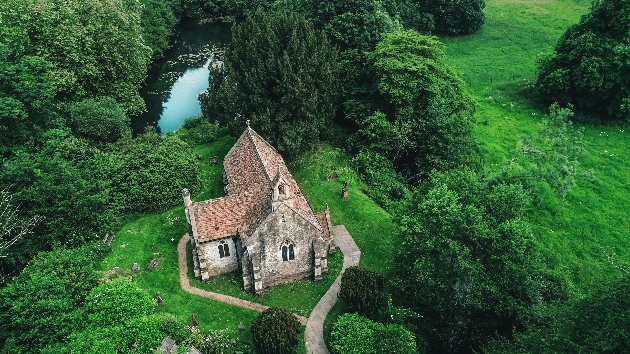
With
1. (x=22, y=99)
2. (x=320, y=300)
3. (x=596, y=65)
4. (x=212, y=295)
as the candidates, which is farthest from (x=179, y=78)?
(x=596, y=65)

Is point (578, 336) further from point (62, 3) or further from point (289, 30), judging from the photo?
point (62, 3)

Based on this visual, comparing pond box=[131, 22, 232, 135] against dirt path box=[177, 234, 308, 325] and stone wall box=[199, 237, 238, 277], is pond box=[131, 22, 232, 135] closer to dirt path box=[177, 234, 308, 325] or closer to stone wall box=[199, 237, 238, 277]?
dirt path box=[177, 234, 308, 325]

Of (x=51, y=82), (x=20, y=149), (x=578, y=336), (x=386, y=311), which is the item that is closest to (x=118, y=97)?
(x=51, y=82)

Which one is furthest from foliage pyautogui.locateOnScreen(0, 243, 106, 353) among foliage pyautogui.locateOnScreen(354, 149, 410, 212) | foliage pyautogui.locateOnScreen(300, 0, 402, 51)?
foliage pyautogui.locateOnScreen(300, 0, 402, 51)

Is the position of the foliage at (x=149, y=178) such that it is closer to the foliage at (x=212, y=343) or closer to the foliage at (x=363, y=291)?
the foliage at (x=212, y=343)

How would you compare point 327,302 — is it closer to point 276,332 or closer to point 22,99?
point 276,332
